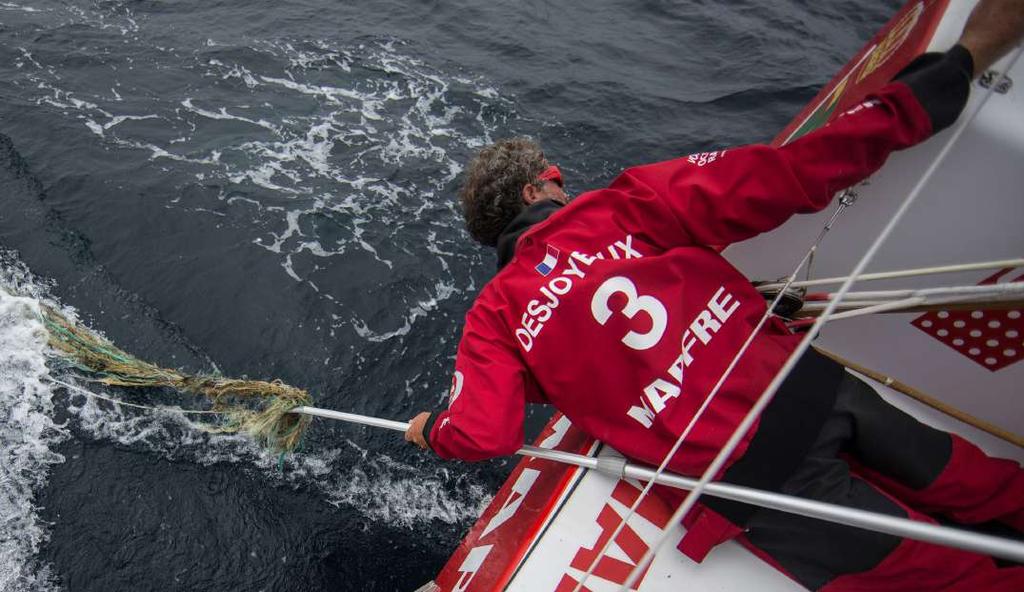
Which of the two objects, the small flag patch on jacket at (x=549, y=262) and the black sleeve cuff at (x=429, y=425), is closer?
the small flag patch on jacket at (x=549, y=262)

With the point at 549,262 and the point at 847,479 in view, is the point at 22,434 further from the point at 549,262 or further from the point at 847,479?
the point at 847,479

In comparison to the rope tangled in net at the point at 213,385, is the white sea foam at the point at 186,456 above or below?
below

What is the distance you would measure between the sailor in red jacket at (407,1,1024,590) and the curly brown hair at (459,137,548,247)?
0.27 metres

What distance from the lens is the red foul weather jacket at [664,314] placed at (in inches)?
67.7

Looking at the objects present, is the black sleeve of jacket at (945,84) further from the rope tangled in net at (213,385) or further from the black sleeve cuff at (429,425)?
the rope tangled in net at (213,385)

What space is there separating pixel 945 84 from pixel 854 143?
29cm

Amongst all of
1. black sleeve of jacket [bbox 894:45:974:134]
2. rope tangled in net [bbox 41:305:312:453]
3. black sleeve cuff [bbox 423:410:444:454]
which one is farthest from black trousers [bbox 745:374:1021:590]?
rope tangled in net [bbox 41:305:312:453]

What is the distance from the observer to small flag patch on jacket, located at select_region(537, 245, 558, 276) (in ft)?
6.04

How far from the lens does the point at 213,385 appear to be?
3.13m

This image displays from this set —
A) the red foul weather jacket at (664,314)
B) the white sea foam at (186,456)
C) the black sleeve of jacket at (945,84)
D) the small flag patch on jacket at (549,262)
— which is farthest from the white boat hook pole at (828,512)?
the black sleeve of jacket at (945,84)

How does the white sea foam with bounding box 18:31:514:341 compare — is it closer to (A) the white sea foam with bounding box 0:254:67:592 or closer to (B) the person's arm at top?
(A) the white sea foam with bounding box 0:254:67:592

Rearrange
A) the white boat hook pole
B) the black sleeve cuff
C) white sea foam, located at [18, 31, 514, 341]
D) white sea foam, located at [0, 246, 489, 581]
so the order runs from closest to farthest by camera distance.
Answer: the white boat hook pole → the black sleeve cuff → white sea foam, located at [0, 246, 489, 581] → white sea foam, located at [18, 31, 514, 341]

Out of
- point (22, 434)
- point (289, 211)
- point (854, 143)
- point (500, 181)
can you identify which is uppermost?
point (854, 143)

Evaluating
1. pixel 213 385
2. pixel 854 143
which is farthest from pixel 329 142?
pixel 854 143
